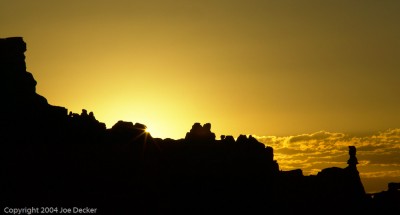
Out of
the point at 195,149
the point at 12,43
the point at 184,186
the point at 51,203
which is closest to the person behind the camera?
the point at 51,203

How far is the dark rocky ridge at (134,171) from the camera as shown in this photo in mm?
69812

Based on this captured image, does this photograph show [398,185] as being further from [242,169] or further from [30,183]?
[30,183]

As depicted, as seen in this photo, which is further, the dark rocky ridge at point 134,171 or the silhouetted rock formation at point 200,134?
the silhouetted rock formation at point 200,134

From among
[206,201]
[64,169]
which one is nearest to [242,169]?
[206,201]

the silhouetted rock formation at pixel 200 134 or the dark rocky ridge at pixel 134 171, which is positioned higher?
the silhouetted rock formation at pixel 200 134

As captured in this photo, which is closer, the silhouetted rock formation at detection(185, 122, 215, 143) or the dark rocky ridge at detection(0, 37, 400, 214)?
the dark rocky ridge at detection(0, 37, 400, 214)

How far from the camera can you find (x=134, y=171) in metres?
84.9

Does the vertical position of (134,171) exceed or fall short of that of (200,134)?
it falls short

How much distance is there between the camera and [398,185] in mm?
130250

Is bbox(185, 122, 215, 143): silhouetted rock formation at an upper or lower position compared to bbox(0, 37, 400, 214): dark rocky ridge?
upper

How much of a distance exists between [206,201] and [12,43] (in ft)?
154

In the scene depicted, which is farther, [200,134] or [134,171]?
[200,134]

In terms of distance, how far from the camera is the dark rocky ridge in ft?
229

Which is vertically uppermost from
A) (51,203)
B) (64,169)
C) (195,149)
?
(195,149)
